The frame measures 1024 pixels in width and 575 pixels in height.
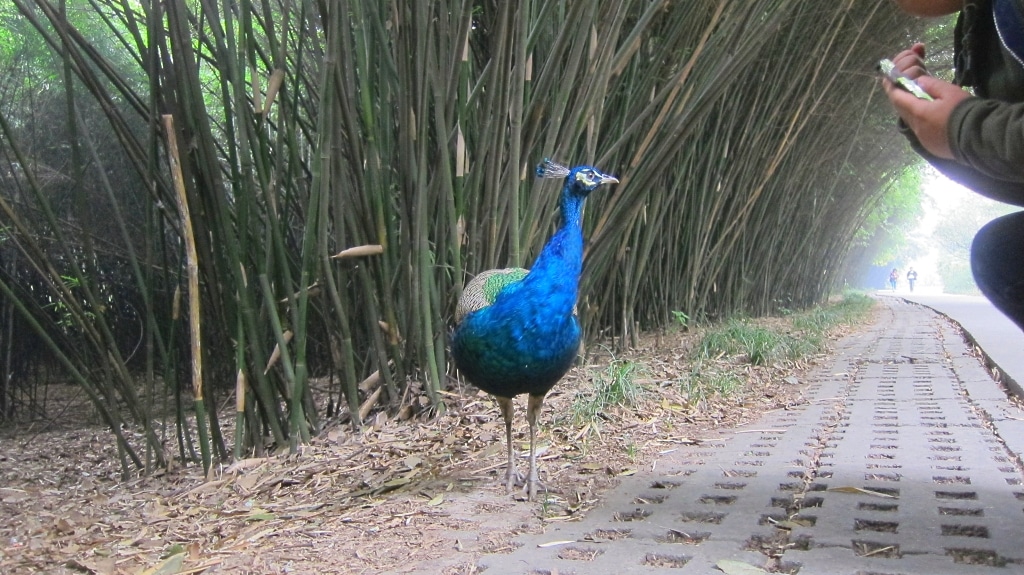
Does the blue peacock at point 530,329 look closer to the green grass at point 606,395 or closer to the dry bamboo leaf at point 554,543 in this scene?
the dry bamboo leaf at point 554,543

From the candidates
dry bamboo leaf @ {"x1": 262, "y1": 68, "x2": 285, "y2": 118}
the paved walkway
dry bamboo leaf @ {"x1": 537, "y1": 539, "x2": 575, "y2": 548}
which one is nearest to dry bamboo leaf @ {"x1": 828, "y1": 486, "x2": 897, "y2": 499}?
the paved walkway

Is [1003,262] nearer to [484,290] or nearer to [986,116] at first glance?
[986,116]

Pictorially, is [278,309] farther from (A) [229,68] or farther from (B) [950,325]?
(B) [950,325]

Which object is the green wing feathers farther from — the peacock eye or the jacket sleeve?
the jacket sleeve

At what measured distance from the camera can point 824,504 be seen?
1.96 meters

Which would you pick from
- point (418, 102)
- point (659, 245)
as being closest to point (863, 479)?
point (418, 102)

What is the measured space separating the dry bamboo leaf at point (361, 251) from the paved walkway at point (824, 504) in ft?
4.18

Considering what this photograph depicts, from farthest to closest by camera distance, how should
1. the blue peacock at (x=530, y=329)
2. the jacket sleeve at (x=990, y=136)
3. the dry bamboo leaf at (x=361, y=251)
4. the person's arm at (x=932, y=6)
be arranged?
the dry bamboo leaf at (x=361, y=251), the blue peacock at (x=530, y=329), the person's arm at (x=932, y=6), the jacket sleeve at (x=990, y=136)

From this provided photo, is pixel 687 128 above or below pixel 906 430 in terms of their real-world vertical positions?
above

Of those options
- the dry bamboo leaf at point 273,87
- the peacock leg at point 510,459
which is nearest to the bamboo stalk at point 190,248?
the dry bamboo leaf at point 273,87

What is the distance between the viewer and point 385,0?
9.84ft

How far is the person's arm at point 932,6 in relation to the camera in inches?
58.4

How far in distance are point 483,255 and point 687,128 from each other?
1001 mm

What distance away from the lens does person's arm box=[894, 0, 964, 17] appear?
1482 millimetres
